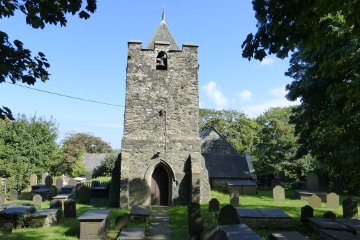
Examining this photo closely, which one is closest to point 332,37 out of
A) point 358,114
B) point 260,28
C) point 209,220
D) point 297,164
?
point 260,28

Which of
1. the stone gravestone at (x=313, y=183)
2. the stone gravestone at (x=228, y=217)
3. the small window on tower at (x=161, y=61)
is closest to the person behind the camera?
the stone gravestone at (x=228, y=217)

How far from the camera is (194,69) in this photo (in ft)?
52.9

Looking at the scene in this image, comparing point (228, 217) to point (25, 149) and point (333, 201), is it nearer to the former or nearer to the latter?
point (333, 201)

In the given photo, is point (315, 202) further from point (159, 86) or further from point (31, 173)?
point (31, 173)

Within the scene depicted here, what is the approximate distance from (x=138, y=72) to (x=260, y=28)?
11.3m

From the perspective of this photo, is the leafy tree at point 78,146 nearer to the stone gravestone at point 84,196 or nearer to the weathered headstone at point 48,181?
the weathered headstone at point 48,181

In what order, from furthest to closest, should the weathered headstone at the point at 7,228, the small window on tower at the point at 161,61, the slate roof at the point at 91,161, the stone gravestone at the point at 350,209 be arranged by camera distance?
the slate roof at the point at 91,161, the small window on tower at the point at 161,61, the stone gravestone at the point at 350,209, the weathered headstone at the point at 7,228

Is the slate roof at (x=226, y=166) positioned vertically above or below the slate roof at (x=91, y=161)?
below

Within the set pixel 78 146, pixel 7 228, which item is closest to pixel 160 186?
pixel 7 228

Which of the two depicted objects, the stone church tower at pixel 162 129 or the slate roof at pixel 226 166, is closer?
the stone church tower at pixel 162 129

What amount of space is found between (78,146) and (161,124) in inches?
1541

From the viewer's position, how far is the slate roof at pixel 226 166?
893 inches

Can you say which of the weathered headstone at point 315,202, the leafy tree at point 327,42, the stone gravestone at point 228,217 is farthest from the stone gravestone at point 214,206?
the weathered headstone at point 315,202

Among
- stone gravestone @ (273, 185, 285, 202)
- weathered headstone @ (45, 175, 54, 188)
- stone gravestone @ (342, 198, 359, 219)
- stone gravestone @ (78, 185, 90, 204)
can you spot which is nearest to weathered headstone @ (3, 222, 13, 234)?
stone gravestone @ (78, 185, 90, 204)
